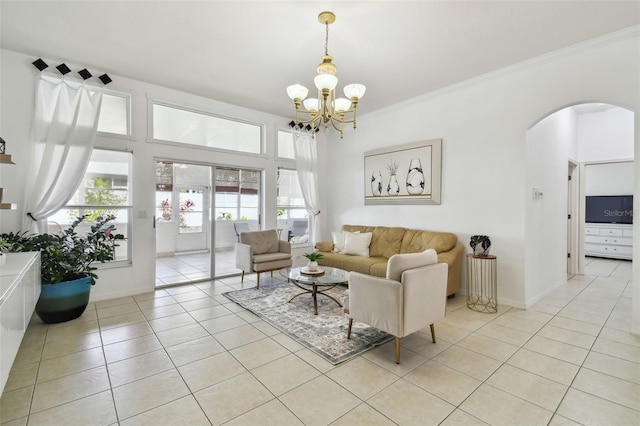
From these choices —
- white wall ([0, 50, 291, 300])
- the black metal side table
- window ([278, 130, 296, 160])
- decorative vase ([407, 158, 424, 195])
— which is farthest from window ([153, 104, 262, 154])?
the black metal side table

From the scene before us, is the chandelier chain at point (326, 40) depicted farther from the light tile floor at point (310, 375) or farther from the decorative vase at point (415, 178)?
the light tile floor at point (310, 375)

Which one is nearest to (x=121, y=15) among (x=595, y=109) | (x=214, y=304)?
(x=214, y=304)

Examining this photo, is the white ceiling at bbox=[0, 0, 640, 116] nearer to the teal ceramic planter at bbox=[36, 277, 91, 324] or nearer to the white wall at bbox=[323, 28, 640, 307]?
the white wall at bbox=[323, 28, 640, 307]

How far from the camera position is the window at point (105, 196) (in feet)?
12.7

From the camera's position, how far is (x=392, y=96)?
15.7ft

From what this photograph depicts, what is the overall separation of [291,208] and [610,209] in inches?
Result: 300

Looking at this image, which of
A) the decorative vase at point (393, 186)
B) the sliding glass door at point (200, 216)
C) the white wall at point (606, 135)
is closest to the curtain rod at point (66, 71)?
the sliding glass door at point (200, 216)

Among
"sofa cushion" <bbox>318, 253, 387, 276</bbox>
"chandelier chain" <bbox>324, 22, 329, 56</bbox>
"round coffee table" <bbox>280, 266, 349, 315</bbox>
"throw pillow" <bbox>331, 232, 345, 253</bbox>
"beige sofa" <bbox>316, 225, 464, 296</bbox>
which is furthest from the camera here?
"throw pillow" <bbox>331, 232, 345, 253</bbox>

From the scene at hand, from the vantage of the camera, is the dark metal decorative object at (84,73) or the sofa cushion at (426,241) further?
the sofa cushion at (426,241)

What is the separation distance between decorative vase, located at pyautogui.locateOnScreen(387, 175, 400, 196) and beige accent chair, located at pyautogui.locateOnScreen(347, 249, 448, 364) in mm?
2509

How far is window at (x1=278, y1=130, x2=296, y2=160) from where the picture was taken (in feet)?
19.8

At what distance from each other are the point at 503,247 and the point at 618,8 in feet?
8.63

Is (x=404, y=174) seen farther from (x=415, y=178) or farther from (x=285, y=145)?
(x=285, y=145)

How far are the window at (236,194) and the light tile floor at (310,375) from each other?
2.28 m
